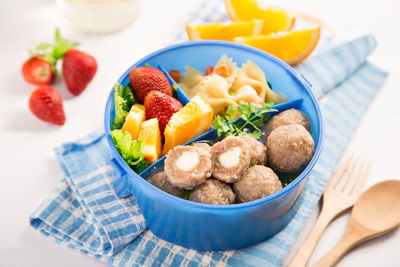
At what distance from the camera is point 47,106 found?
90.0 inches

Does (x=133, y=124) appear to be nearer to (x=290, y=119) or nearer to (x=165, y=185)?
(x=165, y=185)

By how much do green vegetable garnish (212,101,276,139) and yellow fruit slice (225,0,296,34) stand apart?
0.82 meters

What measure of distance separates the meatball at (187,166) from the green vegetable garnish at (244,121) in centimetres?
26

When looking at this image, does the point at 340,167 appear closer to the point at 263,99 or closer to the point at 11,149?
the point at 263,99

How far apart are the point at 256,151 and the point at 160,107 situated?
489mm

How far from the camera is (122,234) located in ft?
5.89

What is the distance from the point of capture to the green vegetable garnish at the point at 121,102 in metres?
1.89

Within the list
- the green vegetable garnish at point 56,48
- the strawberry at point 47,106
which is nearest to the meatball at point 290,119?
the strawberry at point 47,106

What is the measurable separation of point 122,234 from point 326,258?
2.85ft

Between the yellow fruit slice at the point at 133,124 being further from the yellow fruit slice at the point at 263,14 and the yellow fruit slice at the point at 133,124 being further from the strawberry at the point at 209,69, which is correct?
the yellow fruit slice at the point at 263,14

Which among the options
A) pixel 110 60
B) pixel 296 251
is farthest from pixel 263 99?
pixel 110 60

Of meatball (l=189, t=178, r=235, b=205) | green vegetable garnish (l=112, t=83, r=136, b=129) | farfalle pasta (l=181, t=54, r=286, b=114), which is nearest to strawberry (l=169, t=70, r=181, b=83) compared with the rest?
farfalle pasta (l=181, t=54, r=286, b=114)

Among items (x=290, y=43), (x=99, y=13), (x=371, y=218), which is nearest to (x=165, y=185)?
(x=371, y=218)

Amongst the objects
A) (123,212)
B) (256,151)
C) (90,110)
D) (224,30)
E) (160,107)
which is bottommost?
(123,212)
